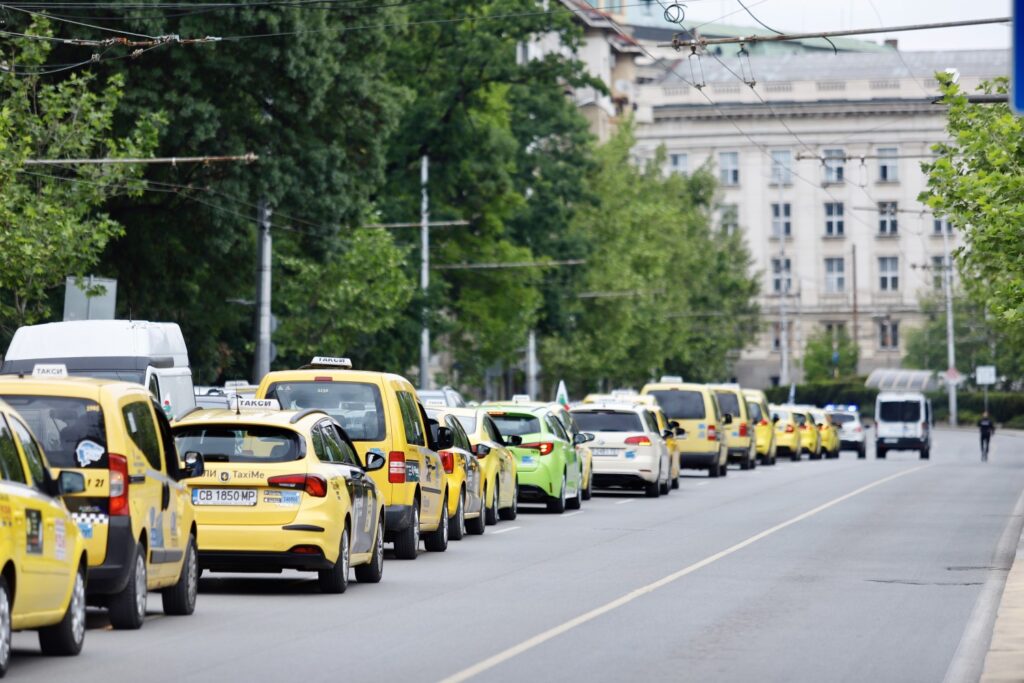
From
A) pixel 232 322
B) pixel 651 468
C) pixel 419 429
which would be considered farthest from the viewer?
pixel 232 322

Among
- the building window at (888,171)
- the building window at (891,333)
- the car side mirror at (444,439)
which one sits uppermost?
the building window at (888,171)

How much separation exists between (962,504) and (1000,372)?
271 feet

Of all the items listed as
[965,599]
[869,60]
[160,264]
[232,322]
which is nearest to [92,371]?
[965,599]

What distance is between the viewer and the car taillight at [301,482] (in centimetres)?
1667

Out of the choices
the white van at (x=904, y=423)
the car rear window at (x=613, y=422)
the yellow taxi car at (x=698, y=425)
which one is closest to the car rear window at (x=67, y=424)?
the car rear window at (x=613, y=422)

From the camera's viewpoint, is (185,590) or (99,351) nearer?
(185,590)

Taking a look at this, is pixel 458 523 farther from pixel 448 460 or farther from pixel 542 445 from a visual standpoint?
pixel 542 445

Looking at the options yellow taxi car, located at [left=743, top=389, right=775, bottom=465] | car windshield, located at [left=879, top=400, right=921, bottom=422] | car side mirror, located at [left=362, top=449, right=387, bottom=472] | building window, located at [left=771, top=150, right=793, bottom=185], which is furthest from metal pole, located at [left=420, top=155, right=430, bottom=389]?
building window, located at [left=771, top=150, right=793, bottom=185]

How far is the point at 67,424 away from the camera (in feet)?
44.7

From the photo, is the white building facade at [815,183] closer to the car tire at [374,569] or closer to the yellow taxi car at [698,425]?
the yellow taxi car at [698,425]

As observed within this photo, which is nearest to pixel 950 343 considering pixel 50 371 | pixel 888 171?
pixel 888 171

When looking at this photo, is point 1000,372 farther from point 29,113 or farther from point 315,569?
point 315,569

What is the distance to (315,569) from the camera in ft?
55.5

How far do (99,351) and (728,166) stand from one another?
371ft
